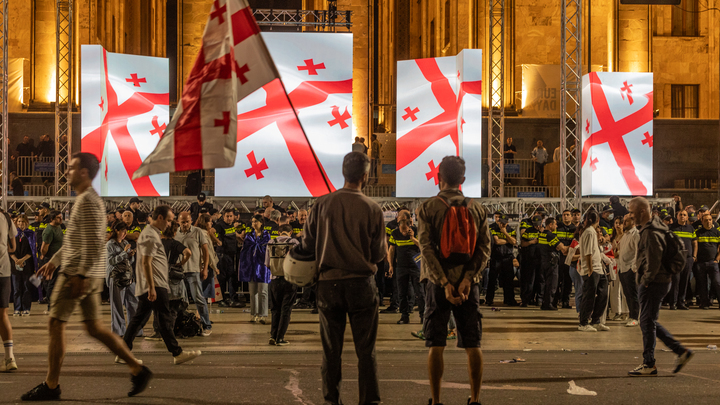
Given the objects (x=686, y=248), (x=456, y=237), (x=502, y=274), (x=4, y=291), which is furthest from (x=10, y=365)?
(x=686, y=248)

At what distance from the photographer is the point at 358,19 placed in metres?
27.2

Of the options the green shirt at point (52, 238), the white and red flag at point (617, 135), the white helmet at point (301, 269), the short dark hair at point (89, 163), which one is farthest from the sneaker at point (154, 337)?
the white and red flag at point (617, 135)

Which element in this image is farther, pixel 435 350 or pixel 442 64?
pixel 442 64

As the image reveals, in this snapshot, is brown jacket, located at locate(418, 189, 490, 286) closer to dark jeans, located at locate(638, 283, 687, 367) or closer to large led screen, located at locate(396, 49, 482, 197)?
dark jeans, located at locate(638, 283, 687, 367)

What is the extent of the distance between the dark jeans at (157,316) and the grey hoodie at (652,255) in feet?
15.5

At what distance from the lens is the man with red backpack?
5.60m

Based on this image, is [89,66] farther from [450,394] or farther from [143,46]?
[143,46]

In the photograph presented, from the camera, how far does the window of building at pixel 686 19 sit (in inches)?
1238

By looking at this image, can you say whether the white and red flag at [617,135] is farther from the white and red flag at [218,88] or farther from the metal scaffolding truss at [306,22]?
the white and red flag at [218,88]

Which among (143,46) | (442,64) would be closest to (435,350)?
(442,64)

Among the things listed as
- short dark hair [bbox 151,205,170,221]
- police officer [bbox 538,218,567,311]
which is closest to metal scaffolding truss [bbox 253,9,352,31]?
police officer [bbox 538,218,567,311]

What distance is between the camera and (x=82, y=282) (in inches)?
240

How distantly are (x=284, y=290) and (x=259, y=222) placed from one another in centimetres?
253

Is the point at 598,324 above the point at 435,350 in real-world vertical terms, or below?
below
